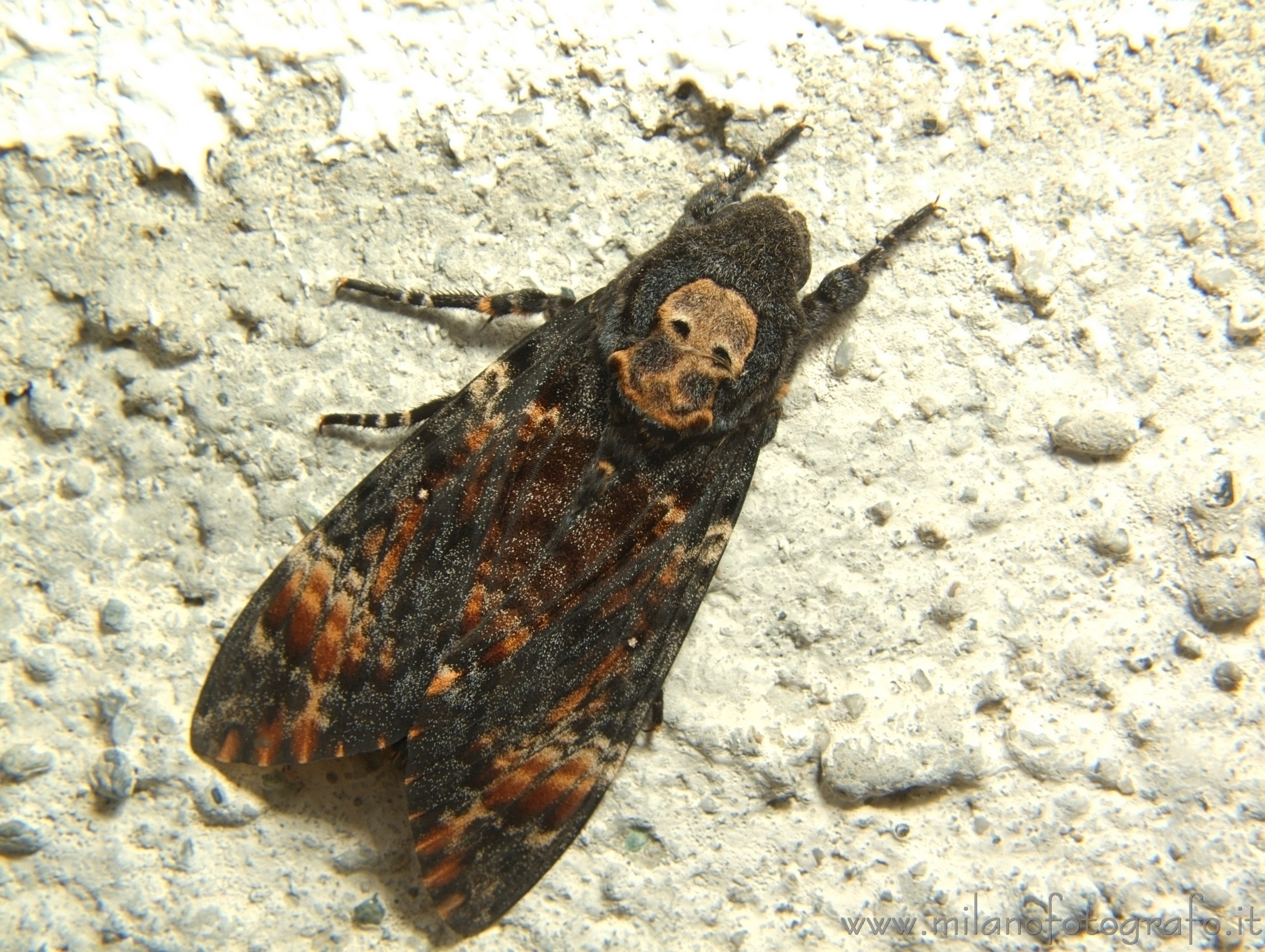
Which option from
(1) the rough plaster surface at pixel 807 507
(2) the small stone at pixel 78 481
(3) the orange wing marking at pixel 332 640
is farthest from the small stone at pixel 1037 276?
(2) the small stone at pixel 78 481

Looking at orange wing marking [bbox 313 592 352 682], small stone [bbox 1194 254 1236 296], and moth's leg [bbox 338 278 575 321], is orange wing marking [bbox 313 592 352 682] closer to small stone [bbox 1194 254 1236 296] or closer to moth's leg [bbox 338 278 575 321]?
moth's leg [bbox 338 278 575 321]

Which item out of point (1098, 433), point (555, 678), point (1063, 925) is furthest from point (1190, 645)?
point (555, 678)

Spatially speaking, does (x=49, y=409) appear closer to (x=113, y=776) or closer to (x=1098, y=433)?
(x=113, y=776)

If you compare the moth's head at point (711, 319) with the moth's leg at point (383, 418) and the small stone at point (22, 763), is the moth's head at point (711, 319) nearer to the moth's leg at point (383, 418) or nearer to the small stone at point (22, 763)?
the moth's leg at point (383, 418)

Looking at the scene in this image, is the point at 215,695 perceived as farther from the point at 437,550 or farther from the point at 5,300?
the point at 5,300

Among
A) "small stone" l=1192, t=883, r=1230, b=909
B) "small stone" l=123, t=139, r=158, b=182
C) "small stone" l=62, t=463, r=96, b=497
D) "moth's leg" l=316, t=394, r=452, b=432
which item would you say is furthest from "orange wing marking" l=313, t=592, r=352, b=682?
"small stone" l=1192, t=883, r=1230, b=909

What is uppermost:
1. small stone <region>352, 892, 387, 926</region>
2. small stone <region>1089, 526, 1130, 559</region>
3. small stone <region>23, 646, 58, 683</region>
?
small stone <region>1089, 526, 1130, 559</region>

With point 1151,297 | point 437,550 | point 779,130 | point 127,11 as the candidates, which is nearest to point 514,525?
point 437,550
